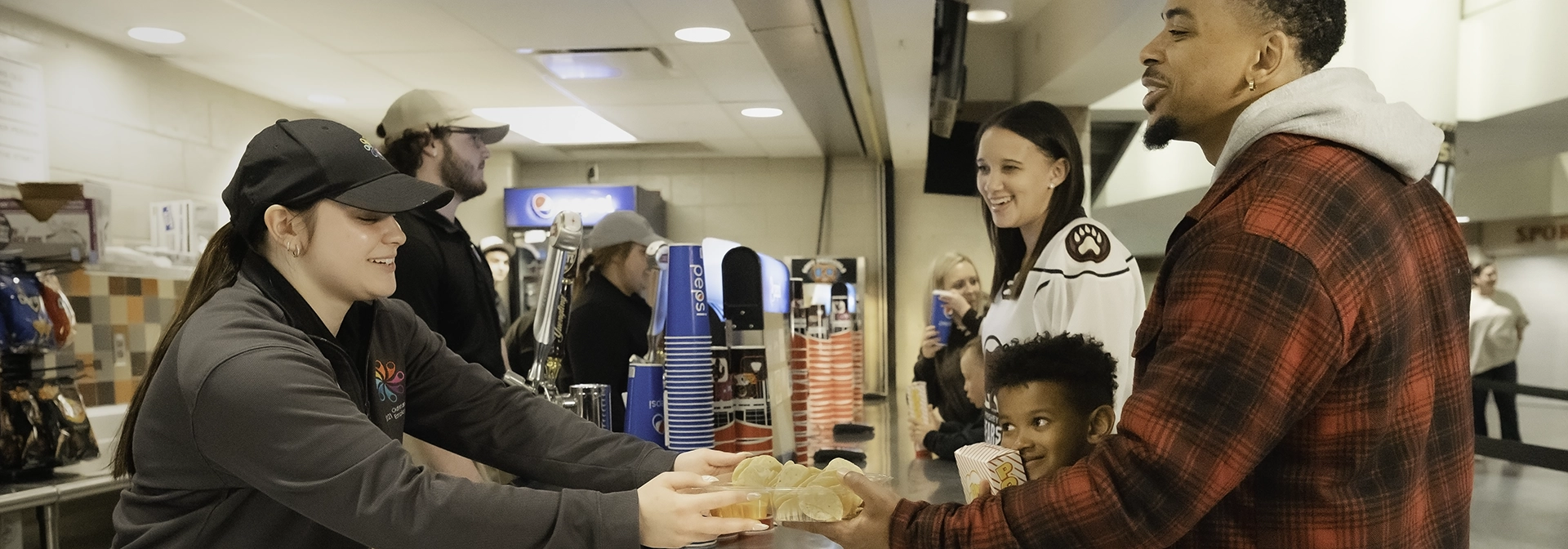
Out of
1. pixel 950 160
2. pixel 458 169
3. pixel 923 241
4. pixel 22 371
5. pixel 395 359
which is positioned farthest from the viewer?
pixel 923 241

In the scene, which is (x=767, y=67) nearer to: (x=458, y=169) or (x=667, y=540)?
(x=458, y=169)

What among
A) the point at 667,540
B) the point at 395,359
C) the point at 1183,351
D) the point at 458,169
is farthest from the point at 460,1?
the point at 1183,351

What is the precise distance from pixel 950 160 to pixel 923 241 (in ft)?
5.58

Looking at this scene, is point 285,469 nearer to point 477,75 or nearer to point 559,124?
point 477,75

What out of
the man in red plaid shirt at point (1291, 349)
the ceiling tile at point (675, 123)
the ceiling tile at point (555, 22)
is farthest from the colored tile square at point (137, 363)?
the man in red plaid shirt at point (1291, 349)

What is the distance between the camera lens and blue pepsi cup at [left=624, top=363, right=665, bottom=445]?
77.9 inches

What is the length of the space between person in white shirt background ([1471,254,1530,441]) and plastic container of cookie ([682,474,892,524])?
7.90 ft

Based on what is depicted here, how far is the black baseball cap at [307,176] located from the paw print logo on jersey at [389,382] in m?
0.26

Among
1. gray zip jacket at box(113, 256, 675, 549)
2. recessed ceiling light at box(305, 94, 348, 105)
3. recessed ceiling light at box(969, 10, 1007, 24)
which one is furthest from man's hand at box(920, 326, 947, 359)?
recessed ceiling light at box(305, 94, 348, 105)

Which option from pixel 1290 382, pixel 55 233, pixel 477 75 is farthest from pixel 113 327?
pixel 1290 382

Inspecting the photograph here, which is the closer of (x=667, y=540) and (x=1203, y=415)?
(x=1203, y=415)

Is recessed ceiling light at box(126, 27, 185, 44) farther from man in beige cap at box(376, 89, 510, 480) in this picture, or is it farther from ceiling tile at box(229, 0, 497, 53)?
man in beige cap at box(376, 89, 510, 480)

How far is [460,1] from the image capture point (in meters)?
3.44

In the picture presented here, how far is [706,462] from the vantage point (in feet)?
4.99
